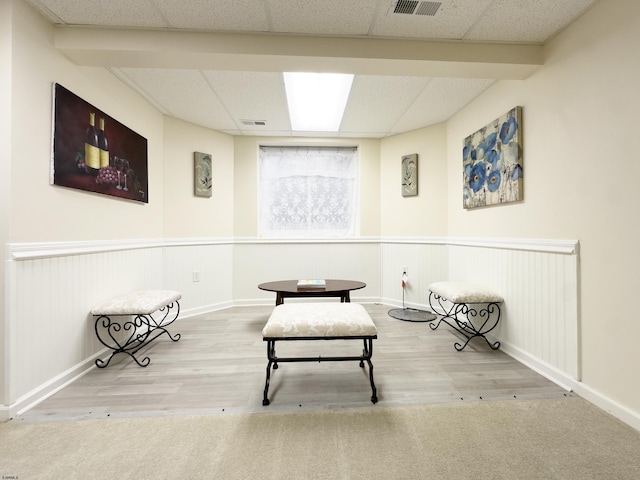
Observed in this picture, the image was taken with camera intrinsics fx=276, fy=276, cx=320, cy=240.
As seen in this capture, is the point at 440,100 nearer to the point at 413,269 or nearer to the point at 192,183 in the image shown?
the point at 413,269

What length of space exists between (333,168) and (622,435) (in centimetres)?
371

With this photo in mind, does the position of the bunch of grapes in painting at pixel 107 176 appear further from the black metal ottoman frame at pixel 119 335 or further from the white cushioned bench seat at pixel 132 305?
the black metal ottoman frame at pixel 119 335

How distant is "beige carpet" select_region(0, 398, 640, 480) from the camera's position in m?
1.22

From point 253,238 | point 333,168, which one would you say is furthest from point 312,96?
point 253,238

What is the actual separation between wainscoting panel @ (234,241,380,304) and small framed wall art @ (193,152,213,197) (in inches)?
34.5

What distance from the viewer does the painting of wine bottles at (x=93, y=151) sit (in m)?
1.88

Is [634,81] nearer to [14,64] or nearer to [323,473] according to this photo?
[323,473]

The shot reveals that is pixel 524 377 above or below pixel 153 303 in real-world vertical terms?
below

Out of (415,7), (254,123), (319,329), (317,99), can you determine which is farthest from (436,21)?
(254,123)

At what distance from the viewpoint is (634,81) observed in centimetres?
150

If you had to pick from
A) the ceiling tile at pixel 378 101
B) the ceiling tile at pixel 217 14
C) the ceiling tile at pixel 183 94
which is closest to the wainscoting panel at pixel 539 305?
the ceiling tile at pixel 378 101

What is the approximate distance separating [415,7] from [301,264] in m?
3.08

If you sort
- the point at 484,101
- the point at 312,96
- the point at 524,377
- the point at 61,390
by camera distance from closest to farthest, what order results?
the point at 61,390
the point at 524,377
the point at 484,101
the point at 312,96

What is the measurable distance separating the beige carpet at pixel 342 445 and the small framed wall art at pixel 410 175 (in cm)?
268
